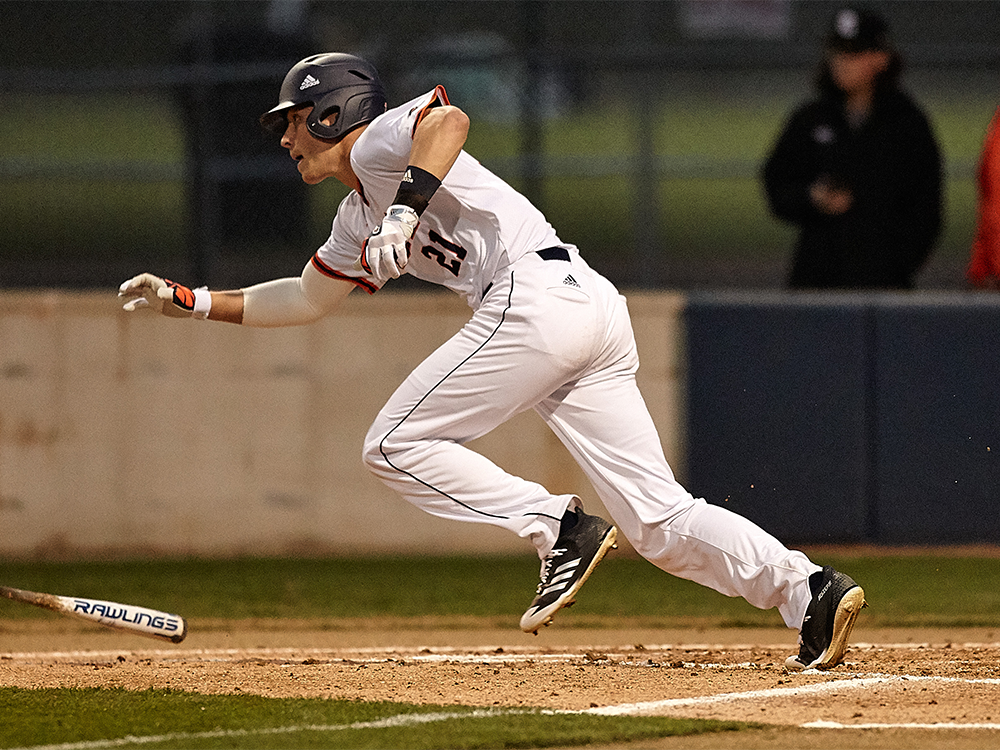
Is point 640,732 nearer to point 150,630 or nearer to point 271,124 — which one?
point 150,630

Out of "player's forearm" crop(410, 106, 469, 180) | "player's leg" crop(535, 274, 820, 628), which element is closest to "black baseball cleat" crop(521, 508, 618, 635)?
"player's leg" crop(535, 274, 820, 628)

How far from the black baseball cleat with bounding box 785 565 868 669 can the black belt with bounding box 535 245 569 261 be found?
3.90 ft

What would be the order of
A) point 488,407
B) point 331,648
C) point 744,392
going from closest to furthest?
point 488,407
point 331,648
point 744,392

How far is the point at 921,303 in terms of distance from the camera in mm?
8719

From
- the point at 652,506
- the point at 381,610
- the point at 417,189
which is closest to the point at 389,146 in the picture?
the point at 417,189

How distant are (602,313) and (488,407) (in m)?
0.43

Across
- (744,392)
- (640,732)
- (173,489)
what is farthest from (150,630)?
(744,392)

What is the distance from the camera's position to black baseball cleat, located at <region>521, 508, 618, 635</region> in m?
5.20

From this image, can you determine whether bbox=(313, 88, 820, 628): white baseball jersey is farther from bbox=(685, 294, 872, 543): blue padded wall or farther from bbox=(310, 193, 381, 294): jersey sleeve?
bbox=(685, 294, 872, 543): blue padded wall

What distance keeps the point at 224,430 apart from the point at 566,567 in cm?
391

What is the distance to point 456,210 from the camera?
525cm

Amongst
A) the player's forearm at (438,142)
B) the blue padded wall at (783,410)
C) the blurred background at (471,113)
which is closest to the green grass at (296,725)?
the player's forearm at (438,142)

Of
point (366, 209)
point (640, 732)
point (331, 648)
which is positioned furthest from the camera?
point (331, 648)

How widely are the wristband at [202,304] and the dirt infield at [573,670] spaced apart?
1157 millimetres
